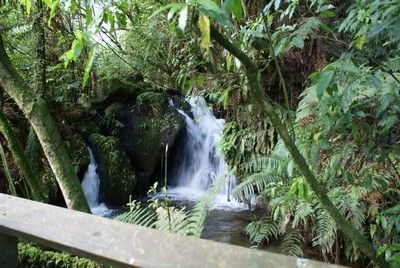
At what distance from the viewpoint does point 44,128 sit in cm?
264

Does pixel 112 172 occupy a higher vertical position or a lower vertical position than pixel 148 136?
lower

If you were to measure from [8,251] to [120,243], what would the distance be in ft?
2.08

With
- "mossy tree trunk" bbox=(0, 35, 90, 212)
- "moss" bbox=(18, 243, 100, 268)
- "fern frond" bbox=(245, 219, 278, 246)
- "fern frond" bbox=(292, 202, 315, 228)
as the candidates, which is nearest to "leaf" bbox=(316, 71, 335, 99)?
"moss" bbox=(18, 243, 100, 268)

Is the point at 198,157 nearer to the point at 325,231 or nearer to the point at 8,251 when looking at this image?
the point at 325,231

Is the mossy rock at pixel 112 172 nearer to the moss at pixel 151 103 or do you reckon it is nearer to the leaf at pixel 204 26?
the moss at pixel 151 103

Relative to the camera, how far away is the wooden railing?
101cm

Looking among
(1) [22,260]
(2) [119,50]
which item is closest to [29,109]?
(1) [22,260]

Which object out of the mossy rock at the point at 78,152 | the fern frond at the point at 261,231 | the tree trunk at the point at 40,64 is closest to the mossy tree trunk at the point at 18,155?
the fern frond at the point at 261,231

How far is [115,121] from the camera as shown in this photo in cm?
764

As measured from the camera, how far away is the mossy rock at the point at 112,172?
701 cm

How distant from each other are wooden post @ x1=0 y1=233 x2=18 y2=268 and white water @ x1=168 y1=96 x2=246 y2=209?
5.68m

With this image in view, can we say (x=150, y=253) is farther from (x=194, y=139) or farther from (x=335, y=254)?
(x=194, y=139)

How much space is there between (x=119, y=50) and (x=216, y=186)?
580 centimetres

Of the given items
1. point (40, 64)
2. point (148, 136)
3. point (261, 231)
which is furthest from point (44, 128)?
point (148, 136)
